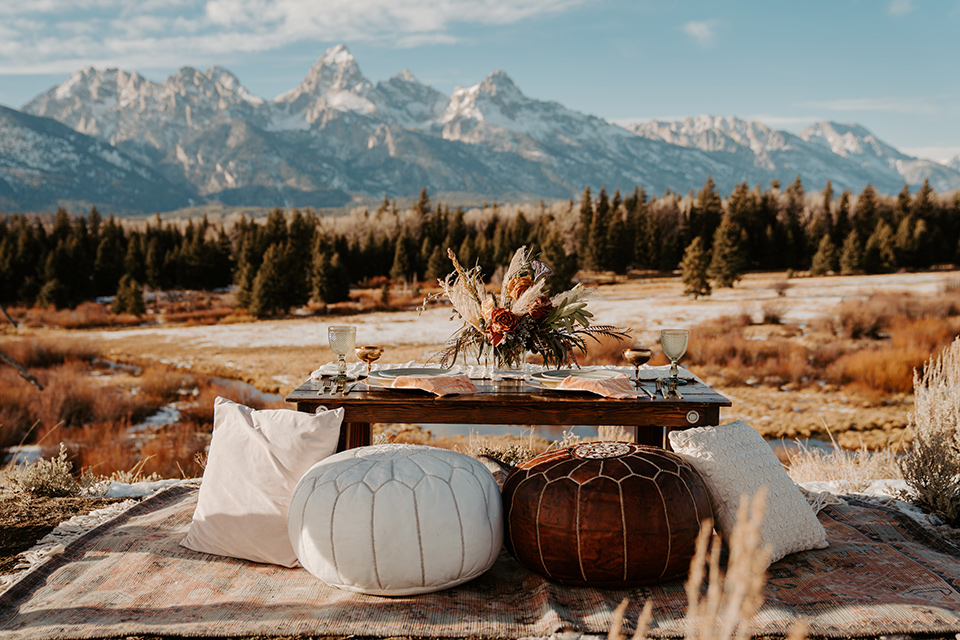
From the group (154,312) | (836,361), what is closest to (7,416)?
(836,361)

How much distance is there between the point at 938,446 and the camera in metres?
A: 3.70

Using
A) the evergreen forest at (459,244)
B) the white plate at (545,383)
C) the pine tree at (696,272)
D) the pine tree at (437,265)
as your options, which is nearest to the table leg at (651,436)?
the white plate at (545,383)

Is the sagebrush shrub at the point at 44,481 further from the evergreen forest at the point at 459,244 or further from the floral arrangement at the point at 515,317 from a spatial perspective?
the evergreen forest at the point at 459,244

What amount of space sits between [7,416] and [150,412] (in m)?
2.10

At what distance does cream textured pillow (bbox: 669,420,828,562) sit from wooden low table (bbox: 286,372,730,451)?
0.48ft

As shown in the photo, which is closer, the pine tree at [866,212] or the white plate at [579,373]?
the white plate at [579,373]

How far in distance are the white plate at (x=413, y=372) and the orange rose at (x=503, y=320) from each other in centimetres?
41

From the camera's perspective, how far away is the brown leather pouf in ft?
8.16

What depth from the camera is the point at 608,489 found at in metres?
2.52

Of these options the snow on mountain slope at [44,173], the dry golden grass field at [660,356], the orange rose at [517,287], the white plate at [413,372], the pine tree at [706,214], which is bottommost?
the dry golden grass field at [660,356]

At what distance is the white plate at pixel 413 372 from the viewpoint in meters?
3.32

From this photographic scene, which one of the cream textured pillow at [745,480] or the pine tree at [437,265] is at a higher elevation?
the pine tree at [437,265]

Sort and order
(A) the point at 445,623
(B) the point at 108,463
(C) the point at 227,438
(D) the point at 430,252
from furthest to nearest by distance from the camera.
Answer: (D) the point at 430,252 < (B) the point at 108,463 < (C) the point at 227,438 < (A) the point at 445,623

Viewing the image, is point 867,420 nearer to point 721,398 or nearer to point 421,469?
point 721,398
